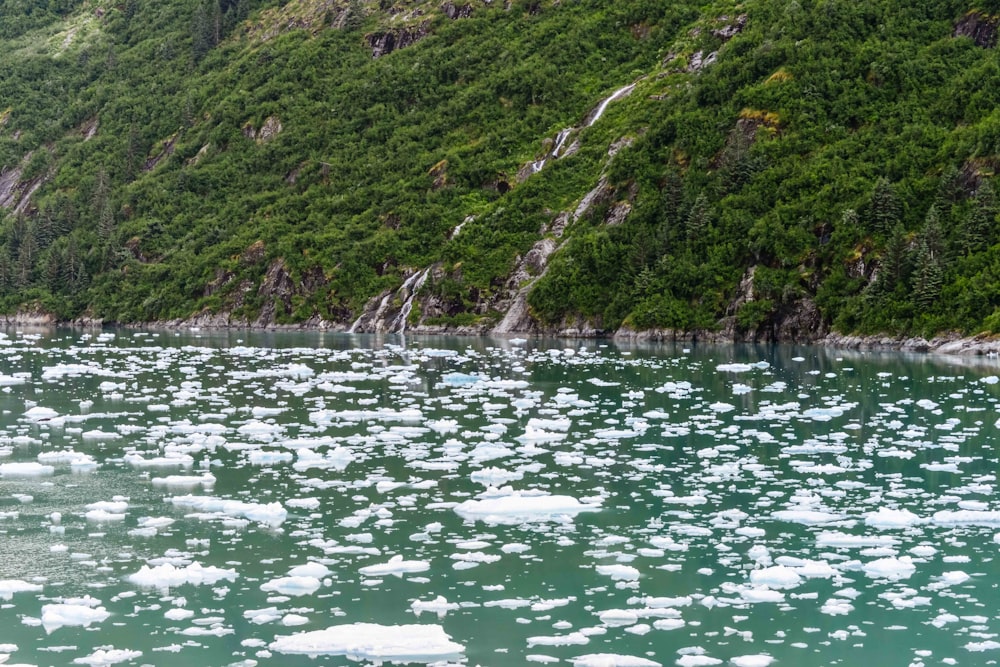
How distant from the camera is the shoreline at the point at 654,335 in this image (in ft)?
191

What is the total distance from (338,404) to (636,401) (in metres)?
9.10

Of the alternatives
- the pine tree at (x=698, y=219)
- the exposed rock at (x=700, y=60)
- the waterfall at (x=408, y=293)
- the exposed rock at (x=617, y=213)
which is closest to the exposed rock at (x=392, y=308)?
the waterfall at (x=408, y=293)

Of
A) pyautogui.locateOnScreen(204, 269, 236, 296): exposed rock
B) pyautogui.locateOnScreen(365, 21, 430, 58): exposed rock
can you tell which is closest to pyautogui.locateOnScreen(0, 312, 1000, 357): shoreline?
Result: pyautogui.locateOnScreen(204, 269, 236, 296): exposed rock

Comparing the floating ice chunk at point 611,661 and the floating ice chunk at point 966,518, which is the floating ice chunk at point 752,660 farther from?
the floating ice chunk at point 966,518

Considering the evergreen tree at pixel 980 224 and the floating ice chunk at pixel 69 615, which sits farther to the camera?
the evergreen tree at pixel 980 224

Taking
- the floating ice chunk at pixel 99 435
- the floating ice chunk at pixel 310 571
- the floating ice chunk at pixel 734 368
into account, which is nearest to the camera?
the floating ice chunk at pixel 310 571

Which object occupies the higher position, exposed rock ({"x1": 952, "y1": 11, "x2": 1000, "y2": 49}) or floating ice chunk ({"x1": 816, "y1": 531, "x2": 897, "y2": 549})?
exposed rock ({"x1": 952, "y1": 11, "x2": 1000, "y2": 49})

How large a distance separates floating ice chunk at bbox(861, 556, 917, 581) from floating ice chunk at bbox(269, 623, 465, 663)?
20.1 ft

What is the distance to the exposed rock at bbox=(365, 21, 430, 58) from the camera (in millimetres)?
140000

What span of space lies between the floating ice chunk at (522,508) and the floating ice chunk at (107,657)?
291 inches

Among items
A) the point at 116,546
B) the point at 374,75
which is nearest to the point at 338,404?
the point at 116,546

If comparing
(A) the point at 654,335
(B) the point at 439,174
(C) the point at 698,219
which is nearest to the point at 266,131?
(B) the point at 439,174

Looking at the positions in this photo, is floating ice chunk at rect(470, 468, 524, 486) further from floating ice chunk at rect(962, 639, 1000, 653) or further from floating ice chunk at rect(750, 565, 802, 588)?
floating ice chunk at rect(962, 639, 1000, 653)

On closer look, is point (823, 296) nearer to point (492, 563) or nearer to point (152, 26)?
point (492, 563)
